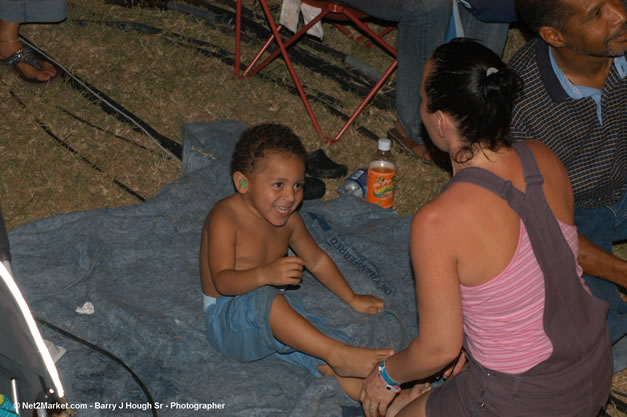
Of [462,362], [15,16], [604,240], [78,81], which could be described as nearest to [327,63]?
[78,81]

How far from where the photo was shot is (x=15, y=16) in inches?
205

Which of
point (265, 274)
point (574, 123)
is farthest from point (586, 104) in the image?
point (265, 274)

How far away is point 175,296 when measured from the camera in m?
3.53

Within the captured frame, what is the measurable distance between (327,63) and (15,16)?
100 inches

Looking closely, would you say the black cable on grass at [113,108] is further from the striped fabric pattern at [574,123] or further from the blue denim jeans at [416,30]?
the striped fabric pattern at [574,123]

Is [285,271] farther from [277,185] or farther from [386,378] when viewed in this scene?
[386,378]

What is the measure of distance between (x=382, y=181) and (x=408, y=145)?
2.88 feet

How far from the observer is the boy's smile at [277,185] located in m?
3.02

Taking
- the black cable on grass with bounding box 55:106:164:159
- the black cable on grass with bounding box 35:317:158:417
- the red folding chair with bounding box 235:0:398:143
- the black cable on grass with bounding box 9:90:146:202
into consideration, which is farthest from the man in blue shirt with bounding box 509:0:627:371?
the black cable on grass with bounding box 55:106:164:159

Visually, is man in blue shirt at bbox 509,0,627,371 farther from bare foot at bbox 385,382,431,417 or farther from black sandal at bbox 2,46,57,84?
black sandal at bbox 2,46,57,84

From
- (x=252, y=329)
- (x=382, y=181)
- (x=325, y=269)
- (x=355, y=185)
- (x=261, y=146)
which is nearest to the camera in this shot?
(x=252, y=329)

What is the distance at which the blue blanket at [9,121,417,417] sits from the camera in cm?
298

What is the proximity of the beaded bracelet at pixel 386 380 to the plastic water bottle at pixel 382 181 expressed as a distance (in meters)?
2.01

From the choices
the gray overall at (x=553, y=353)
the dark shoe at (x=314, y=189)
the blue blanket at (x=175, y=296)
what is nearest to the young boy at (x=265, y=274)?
the blue blanket at (x=175, y=296)
